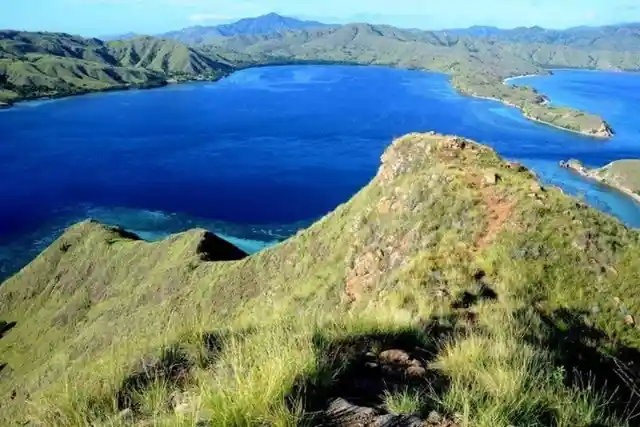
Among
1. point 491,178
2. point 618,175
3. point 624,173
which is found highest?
point 491,178

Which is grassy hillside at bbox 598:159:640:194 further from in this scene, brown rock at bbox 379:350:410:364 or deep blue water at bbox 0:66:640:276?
brown rock at bbox 379:350:410:364

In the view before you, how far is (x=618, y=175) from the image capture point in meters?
138

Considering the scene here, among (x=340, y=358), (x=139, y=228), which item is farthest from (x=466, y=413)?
(x=139, y=228)

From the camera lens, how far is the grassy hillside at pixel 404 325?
576cm

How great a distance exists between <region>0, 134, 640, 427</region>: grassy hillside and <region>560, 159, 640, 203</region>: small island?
111558 millimetres

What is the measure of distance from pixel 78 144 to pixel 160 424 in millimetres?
190035

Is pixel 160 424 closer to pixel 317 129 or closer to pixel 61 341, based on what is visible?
pixel 61 341

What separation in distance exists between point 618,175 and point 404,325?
148243mm

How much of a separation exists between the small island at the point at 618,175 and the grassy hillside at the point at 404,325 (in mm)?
111558

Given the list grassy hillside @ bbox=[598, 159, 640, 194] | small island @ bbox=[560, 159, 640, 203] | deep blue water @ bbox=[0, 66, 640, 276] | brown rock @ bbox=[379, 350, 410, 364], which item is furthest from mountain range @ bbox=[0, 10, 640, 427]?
grassy hillside @ bbox=[598, 159, 640, 194]

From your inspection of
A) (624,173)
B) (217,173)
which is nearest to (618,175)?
(624,173)

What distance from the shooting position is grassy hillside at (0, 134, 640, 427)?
5.76 metres

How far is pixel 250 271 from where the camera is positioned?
1962 inches

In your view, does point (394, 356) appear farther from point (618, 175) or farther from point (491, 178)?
point (618, 175)
